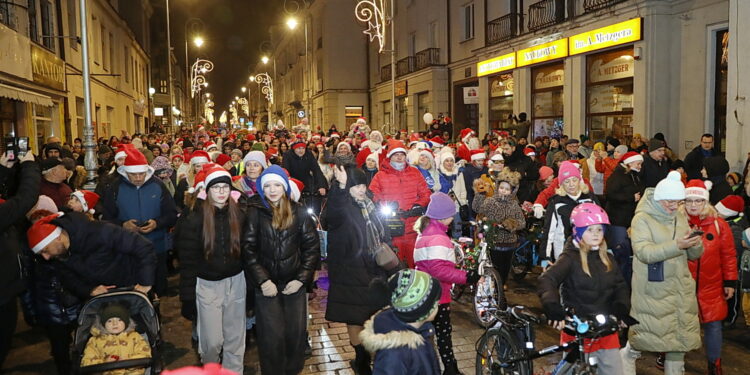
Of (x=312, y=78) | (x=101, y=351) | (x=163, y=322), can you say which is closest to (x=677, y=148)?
(x=163, y=322)

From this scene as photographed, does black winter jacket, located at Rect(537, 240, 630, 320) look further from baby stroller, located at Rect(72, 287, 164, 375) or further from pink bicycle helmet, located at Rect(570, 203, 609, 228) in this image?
baby stroller, located at Rect(72, 287, 164, 375)

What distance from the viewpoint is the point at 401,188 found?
773cm

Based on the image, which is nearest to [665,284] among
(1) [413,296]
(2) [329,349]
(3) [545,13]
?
(1) [413,296]

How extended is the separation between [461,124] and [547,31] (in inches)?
→ 392

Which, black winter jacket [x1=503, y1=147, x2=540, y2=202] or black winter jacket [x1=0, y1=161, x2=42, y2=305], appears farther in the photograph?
black winter jacket [x1=503, y1=147, x2=540, y2=202]

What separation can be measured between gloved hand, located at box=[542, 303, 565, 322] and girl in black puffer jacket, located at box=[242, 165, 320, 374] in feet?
6.51

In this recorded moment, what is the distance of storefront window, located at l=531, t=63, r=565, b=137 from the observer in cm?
2022

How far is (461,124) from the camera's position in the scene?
96.3ft

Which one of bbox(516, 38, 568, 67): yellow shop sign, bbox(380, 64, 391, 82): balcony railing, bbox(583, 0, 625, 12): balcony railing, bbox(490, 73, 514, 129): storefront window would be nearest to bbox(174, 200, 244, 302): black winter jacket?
bbox(583, 0, 625, 12): balcony railing

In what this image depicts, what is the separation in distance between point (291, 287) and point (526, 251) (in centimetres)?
516

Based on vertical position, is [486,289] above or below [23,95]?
below

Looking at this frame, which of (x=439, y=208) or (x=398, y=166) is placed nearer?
(x=439, y=208)

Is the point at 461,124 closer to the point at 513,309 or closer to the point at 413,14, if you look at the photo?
the point at 413,14

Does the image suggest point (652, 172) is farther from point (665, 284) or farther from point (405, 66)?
point (405, 66)
